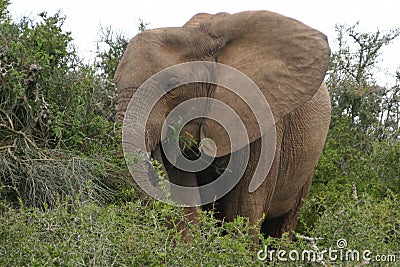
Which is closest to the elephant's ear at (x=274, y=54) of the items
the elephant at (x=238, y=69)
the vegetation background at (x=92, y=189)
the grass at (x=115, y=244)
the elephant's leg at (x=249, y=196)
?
the elephant at (x=238, y=69)

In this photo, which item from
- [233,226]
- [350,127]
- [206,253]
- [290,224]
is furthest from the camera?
[350,127]

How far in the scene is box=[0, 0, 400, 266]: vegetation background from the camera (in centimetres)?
392

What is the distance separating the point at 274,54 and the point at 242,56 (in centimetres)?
25

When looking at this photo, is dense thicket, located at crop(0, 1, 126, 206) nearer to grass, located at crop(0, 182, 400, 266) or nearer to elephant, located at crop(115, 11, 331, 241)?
elephant, located at crop(115, 11, 331, 241)

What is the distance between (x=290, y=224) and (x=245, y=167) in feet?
6.16

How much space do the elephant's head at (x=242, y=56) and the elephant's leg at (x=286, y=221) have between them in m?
1.79

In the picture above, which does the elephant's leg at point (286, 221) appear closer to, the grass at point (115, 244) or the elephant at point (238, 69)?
the elephant at point (238, 69)

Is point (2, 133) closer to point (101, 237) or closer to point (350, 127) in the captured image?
point (101, 237)

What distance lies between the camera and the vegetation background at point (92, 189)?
3922mm

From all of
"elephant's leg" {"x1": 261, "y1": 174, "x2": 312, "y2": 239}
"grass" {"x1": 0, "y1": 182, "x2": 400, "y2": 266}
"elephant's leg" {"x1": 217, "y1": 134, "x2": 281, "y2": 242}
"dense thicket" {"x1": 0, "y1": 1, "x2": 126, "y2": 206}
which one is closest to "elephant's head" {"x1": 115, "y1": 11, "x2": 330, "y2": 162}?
"elephant's leg" {"x1": 217, "y1": 134, "x2": 281, "y2": 242}

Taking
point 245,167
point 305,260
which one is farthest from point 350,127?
point 305,260

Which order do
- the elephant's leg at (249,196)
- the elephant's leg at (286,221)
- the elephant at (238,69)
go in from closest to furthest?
the elephant at (238,69), the elephant's leg at (249,196), the elephant's leg at (286,221)

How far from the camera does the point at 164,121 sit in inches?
214

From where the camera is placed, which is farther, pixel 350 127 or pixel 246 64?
pixel 350 127
